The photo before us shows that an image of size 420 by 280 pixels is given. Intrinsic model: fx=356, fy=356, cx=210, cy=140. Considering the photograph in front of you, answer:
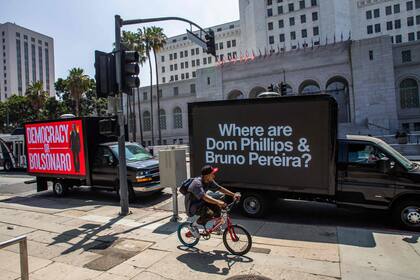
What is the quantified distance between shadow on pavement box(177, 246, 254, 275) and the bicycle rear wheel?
0.44ft

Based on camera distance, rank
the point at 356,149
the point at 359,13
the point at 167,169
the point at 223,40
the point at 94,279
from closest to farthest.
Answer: the point at 94,279
the point at 356,149
the point at 167,169
the point at 359,13
the point at 223,40

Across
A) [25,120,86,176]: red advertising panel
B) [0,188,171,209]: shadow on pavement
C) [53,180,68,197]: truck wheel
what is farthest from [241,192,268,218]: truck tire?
[53,180,68,197]: truck wheel

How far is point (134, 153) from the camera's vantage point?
510 inches

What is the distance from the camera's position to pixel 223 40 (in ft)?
361

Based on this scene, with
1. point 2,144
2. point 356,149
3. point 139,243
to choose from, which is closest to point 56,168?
point 139,243

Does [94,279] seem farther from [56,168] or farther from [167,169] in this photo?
[56,168]

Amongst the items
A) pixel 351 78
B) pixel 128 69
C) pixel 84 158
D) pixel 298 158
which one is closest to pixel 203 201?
pixel 298 158

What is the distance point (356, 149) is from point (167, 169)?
4627 millimetres

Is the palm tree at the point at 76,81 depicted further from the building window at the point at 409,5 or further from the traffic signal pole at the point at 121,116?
the building window at the point at 409,5

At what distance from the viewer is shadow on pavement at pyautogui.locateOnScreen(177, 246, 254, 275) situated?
573 cm

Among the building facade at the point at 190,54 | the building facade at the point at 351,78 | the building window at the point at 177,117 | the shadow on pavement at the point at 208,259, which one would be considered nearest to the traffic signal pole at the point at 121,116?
the shadow on pavement at the point at 208,259

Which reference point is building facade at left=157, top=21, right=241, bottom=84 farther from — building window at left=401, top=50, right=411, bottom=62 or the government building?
building window at left=401, top=50, right=411, bottom=62

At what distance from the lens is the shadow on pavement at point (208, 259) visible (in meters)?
5.73

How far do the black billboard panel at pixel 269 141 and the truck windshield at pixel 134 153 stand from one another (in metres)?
3.48
